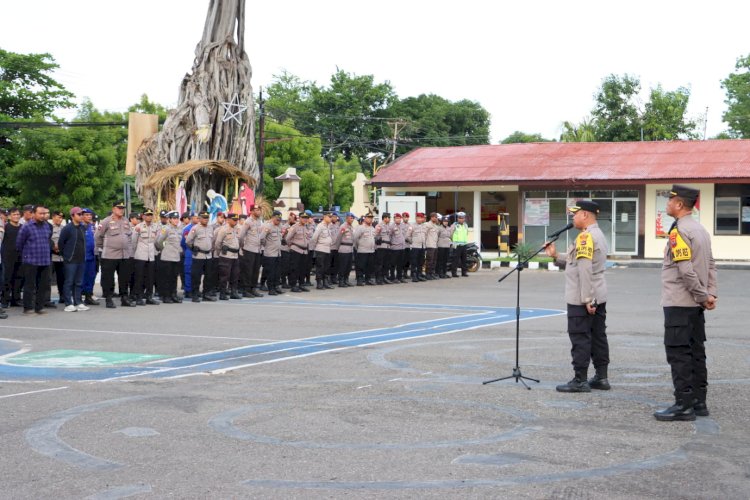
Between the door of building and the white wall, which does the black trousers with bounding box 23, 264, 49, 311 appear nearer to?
the white wall

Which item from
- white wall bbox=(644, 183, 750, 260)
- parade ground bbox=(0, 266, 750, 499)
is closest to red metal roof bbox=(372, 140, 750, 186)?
white wall bbox=(644, 183, 750, 260)

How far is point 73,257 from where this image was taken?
17484mm

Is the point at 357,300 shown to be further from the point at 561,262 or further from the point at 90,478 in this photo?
the point at 90,478

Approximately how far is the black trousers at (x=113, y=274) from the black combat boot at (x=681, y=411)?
43.0 ft

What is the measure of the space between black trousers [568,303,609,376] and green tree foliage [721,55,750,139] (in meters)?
62.1

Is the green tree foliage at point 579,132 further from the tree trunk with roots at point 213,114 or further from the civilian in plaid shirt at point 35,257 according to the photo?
the civilian in plaid shirt at point 35,257

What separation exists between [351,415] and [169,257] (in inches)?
481

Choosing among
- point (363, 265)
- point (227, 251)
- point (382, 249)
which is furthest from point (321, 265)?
point (227, 251)

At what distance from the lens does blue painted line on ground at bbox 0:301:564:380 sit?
10008 mm

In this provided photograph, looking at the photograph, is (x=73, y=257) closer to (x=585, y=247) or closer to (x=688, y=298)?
(x=585, y=247)

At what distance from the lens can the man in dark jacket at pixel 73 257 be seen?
57.2 feet

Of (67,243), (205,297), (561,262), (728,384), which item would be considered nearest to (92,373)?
(561,262)

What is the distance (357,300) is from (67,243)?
20.2 ft

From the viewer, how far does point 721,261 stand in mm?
33500
